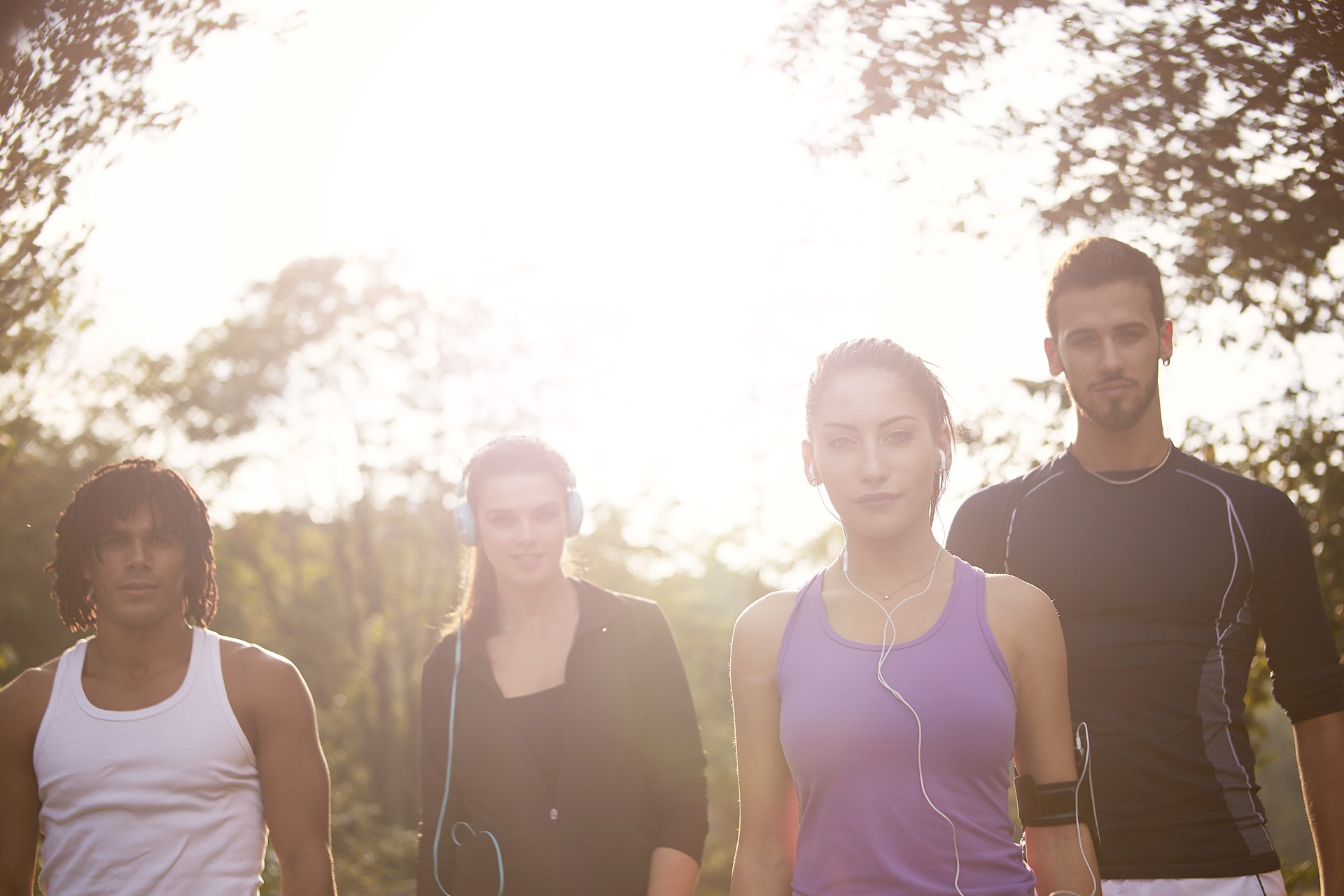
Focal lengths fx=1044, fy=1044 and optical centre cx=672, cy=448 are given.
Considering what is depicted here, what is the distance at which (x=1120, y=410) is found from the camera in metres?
3.29

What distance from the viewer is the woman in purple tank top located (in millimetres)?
2391

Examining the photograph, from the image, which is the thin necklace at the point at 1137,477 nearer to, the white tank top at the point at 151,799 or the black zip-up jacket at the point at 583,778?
the black zip-up jacket at the point at 583,778

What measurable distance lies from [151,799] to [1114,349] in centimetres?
325

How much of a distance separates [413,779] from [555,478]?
51.4 feet

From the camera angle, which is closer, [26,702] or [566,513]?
[26,702]

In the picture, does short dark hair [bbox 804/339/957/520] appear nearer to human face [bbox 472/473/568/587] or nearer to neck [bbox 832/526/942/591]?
neck [bbox 832/526/942/591]

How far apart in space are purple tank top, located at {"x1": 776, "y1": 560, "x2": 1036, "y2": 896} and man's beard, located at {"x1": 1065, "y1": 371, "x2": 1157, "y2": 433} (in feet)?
3.67

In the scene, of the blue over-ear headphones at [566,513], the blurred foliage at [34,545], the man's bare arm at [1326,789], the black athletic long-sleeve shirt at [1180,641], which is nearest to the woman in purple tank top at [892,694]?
the black athletic long-sleeve shirt at [1180,641]

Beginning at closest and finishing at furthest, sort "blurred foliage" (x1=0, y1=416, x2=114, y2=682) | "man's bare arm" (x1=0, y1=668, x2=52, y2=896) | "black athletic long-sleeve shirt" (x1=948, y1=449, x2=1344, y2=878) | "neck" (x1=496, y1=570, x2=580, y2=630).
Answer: "black athletic long-sleeve shirt" (x1=948, y1=449, x2=1344, y2=878)
"man's bare arm" (x1=0, y1=668, x2=52, y2=896)
"neck" (x1=496, y1=570, x2=580, y2=630)
"blurred foliage" (x1=0, y1=416, x2=114, y2=682)

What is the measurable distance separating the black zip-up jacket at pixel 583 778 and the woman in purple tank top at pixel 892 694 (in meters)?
0.99

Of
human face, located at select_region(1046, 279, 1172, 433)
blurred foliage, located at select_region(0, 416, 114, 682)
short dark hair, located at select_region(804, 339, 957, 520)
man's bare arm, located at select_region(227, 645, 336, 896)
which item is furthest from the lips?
blurred foliage, located at select_region(0, 416, 114, 682)

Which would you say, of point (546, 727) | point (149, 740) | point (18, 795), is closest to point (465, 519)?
point (546, 727)

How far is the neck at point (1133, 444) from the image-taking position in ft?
11.2

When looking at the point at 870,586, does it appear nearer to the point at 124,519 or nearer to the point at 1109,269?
the point at 1109,269
